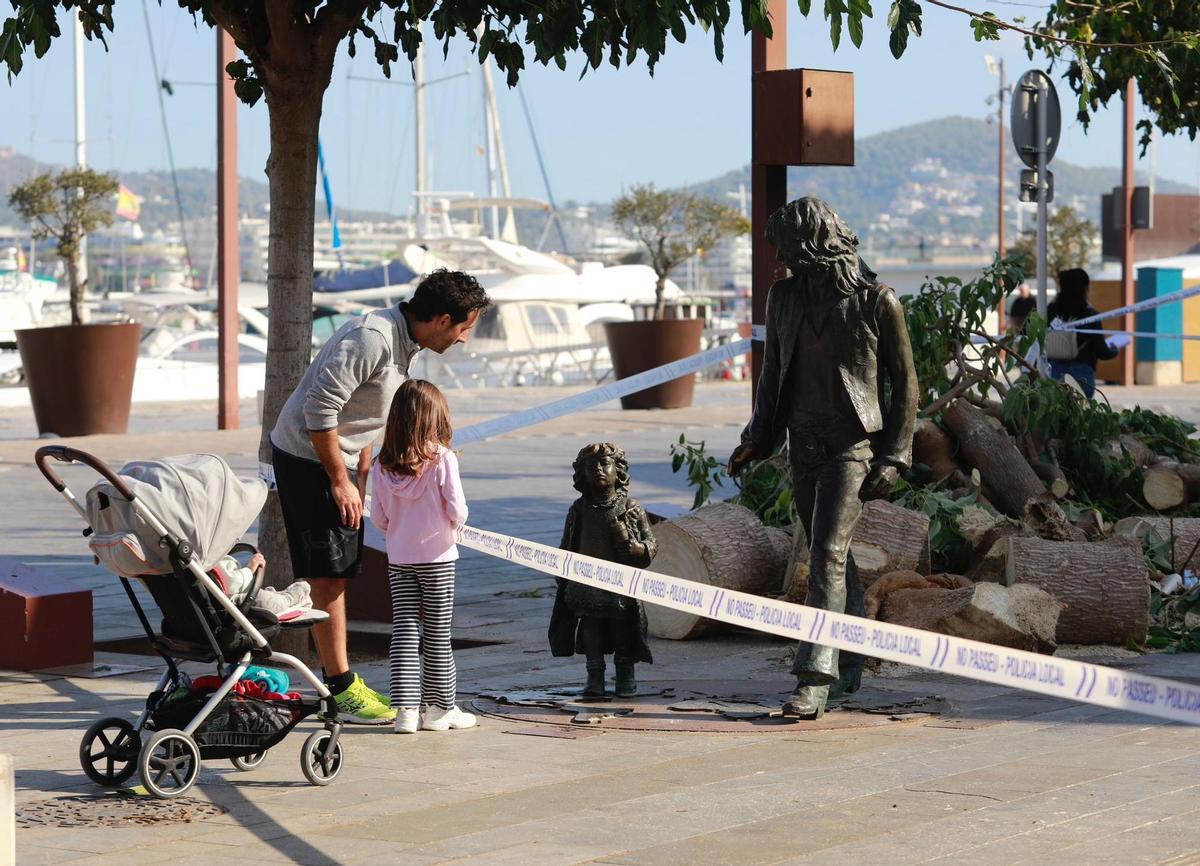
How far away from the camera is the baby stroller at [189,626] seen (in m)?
5.68

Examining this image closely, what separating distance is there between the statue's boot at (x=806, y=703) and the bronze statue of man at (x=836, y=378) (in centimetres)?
3

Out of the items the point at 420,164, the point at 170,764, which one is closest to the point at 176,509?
the point at 170,764

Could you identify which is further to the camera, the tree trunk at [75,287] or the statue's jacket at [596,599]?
the tree trunk at [75,287]

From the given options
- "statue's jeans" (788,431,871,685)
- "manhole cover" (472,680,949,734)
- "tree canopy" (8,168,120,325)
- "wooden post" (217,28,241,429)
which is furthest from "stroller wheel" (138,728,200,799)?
"tree canopy" (8,168,120,325)

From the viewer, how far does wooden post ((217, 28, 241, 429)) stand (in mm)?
21047

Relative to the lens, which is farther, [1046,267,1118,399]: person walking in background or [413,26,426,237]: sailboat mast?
[413,26,426,237]: sailboat mast

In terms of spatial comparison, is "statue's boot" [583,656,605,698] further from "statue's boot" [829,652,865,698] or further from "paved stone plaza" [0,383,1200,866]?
"statue's boot" [829,652,865,698]

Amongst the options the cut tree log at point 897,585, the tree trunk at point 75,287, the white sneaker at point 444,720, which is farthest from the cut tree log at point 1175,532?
the tree trunk at point 75,287

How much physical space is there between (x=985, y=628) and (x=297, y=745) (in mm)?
2853

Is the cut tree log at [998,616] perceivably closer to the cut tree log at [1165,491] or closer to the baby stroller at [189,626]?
the cut tree log at [1165,491]

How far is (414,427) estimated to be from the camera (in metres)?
6.47

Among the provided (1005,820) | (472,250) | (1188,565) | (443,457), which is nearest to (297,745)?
(443,457)

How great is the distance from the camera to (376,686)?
755cm

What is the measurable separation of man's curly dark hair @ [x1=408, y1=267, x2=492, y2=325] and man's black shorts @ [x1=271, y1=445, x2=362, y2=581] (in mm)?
669
